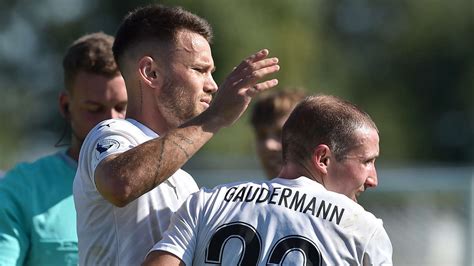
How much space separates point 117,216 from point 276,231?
0.65m

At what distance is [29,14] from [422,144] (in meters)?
13.0

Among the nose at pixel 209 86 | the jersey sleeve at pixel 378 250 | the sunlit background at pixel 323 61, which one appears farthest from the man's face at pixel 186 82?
the sunlit background at pixel 323 61

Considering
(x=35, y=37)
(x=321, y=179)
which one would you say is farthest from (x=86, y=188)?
(x=35, y=37)

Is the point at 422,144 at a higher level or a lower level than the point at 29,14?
lower

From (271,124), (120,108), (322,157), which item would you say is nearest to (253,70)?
(322,157)

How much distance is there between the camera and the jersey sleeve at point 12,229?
18.5 ft

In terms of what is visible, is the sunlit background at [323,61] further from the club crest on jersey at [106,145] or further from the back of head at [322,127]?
the club crest on jersey at [106,145]

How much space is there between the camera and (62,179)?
5.91m

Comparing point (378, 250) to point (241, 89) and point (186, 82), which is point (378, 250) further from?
point (186, 82)

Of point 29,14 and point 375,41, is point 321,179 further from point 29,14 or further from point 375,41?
point 375,41

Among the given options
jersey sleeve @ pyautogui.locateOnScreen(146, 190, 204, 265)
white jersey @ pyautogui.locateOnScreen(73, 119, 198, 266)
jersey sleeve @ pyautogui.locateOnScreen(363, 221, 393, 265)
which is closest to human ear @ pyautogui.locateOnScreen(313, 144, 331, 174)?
jersey sleeve @ pyautogui.locateOnScreen(363, 221, 393, 265)

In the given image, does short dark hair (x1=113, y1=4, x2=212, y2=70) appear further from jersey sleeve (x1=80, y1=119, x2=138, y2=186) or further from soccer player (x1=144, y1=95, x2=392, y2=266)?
soccer player (x1=144, y1=95, x2=392, y2=266)

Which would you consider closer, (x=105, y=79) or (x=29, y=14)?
(x=105, y=79)

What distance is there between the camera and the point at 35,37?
35.2m
